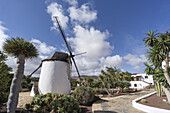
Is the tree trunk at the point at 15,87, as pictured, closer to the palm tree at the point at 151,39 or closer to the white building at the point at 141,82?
the palm tree at the point at 151,39

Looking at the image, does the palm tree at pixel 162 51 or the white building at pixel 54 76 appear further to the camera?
the white building at pixel 54 76

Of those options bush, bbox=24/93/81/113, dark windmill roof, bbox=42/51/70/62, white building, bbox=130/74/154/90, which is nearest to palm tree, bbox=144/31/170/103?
bush, bbox=24/93/81/113

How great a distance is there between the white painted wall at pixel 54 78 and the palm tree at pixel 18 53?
7610 millimetres

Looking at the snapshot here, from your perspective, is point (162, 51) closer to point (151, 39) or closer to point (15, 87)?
point (151, 39)

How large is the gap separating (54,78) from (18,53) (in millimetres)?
8160

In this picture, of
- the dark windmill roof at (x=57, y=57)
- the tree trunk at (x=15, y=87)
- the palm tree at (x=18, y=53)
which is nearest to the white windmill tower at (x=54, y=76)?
the dark windmill roof at (x=57, y=57)

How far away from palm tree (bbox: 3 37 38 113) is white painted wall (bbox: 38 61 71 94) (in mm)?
7610

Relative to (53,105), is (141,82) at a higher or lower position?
lower

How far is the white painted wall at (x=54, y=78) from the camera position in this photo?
1313 centimetres

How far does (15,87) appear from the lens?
512 centimetres

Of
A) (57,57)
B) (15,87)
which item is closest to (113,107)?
(15,87)

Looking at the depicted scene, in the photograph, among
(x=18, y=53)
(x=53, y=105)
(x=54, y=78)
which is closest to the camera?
(x=18, y=53)

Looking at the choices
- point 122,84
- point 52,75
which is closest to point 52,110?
point 52,75

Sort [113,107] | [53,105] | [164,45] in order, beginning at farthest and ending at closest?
[164,45] → [113,107] → [53,105]
